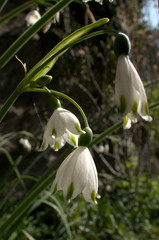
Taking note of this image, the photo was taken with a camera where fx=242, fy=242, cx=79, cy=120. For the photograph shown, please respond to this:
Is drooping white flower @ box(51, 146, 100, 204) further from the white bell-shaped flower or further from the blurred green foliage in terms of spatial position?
the blurred green foliage

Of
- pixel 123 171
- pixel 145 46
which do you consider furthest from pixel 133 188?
pixel 145 46

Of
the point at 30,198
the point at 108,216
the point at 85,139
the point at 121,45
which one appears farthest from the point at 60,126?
the point at 108,216

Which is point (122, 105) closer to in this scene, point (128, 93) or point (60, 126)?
point (128, 93)

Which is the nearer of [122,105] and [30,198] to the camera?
[122,105]

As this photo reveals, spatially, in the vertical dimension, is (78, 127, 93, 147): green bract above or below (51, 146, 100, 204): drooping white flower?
above

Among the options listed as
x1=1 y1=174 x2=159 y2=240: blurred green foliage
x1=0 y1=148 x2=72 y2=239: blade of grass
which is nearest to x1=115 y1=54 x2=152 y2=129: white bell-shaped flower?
x1=0 y1=148 x2=72 y2=239: blade of grass

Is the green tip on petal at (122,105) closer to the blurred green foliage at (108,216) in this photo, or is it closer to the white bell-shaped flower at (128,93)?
the white bell-shaped flower at (128,93)
